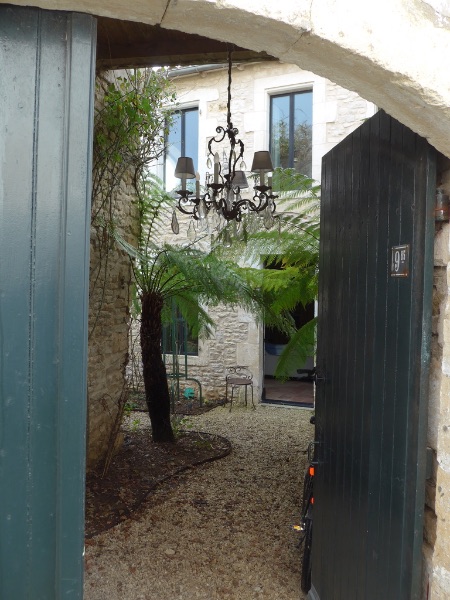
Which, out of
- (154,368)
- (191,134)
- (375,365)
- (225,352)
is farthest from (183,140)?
(375,365)

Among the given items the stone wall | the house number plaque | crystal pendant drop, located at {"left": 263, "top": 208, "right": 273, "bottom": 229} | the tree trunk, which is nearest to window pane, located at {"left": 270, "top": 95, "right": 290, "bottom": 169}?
the stone wall

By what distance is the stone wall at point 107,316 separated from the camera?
4.70m

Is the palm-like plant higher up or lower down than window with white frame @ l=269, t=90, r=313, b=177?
lower down

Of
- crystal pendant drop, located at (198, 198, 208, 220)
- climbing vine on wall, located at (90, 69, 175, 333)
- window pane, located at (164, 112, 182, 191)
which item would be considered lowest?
crystal pendant drop, located at (198, 198, 208, 220)

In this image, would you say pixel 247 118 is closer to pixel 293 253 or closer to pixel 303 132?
pixel 303 132

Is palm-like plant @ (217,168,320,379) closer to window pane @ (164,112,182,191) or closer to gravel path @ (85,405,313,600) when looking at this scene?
A: gravel path @ (85,405,313,600)

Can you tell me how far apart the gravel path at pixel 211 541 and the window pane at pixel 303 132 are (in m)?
4.57

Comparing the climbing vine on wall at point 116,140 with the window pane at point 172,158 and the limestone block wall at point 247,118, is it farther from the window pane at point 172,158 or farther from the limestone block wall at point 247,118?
the window pane at point 172,158

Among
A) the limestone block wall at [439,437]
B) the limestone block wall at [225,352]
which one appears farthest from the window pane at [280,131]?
the limestone block wall at [439,437]

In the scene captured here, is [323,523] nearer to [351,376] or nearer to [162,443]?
[351,376]

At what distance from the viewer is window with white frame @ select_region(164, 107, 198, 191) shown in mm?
8438

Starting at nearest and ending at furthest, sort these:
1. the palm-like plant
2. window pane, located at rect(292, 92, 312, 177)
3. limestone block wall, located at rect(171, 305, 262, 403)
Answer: the palm-like plant, window pane, located at rect(292, 92, 312, 177), limestone block wall, located at rect(171, 305, 262, 403)

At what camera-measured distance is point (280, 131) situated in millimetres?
7926

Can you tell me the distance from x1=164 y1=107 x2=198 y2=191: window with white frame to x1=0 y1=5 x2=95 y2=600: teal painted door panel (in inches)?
284
